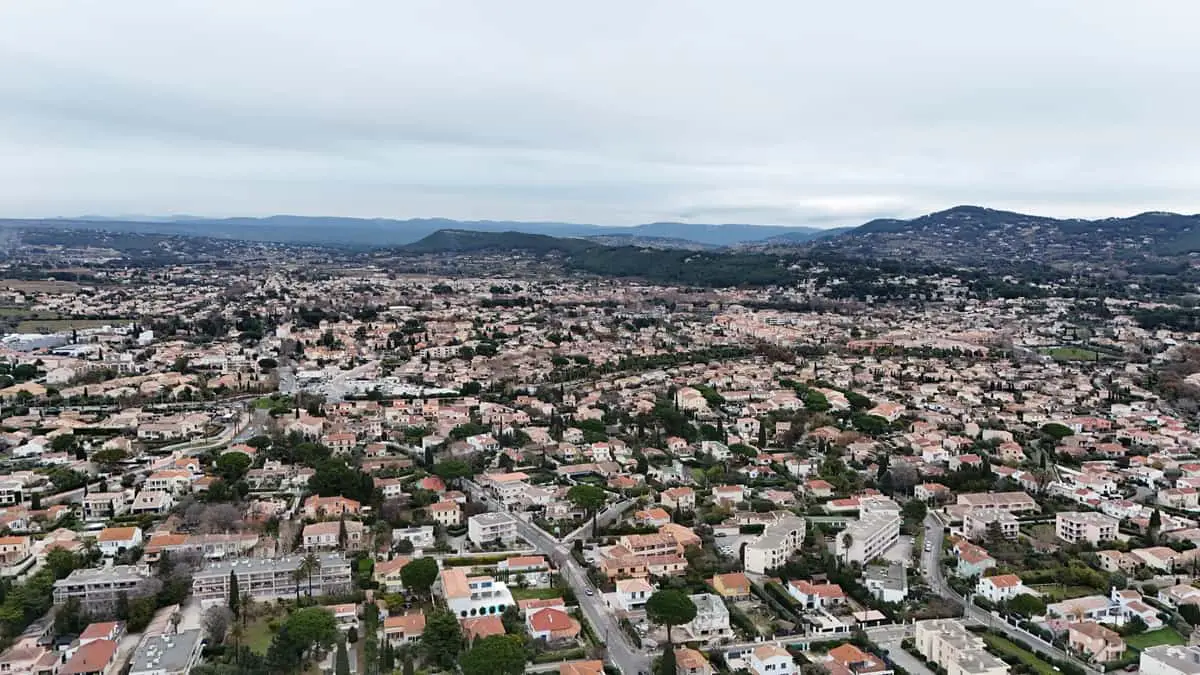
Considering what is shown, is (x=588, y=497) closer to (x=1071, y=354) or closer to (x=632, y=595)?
(x=632, y=595)

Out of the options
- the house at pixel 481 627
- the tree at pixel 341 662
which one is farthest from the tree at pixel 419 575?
the tree at pixel 341 662

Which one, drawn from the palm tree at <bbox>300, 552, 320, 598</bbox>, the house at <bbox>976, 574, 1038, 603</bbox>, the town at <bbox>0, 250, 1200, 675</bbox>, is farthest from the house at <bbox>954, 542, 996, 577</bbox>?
the palm tree at <bbox>300, 552, 320, 598</bbox>

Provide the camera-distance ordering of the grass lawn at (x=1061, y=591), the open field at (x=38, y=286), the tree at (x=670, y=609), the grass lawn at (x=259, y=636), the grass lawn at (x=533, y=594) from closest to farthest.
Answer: the grass lawn at (x=259, y=636) < the tree at (x=670, y=609) < the grass lawn at (x=533, y=594) < the grass lawn at (x=1061, y=591) < the open field at (x=38, y=286)

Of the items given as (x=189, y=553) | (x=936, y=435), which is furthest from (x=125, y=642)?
(x=936, y=435)

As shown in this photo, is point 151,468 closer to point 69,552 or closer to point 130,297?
point 69,552

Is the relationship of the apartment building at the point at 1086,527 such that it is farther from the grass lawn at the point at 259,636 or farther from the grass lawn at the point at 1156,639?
the grass lawn at the point at 259,636

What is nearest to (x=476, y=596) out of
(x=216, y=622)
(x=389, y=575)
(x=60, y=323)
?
(x=389, y=575)

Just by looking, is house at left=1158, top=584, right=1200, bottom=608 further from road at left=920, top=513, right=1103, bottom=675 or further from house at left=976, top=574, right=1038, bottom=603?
road at left=920, top=513, right=1103, bottom=675
